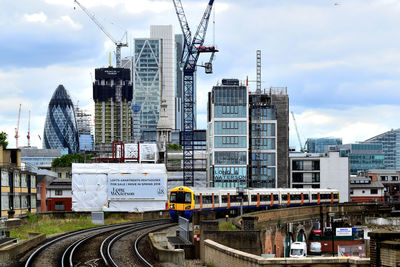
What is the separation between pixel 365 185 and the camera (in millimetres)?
125812

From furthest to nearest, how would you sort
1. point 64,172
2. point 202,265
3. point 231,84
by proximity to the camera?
point 64,172, point 231,84, point 202,265

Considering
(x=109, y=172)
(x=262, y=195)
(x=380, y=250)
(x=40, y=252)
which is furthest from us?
(x=109, y=172)

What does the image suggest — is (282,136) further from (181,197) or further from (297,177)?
(181,197)

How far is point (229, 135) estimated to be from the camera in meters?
109

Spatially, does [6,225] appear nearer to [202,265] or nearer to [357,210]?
[202,265]

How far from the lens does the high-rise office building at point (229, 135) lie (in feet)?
355

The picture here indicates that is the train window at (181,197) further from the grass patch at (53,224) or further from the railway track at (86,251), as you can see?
the railway track at (86,251)

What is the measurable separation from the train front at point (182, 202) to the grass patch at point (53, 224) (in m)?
Result: 7.98

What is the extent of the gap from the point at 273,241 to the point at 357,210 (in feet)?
93.6

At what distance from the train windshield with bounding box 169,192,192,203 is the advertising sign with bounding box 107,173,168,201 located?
2197 cm

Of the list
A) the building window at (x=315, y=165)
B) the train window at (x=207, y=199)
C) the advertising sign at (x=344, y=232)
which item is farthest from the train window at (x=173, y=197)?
the building window at (x=315, y=165)

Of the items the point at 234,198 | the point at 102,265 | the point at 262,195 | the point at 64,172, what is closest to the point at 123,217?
the point at 234,198

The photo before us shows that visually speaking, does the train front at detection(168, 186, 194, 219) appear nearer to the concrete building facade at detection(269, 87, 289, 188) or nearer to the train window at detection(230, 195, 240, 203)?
the train window at detection(230, 195, 240, 203)

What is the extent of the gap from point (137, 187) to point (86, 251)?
46824mm
